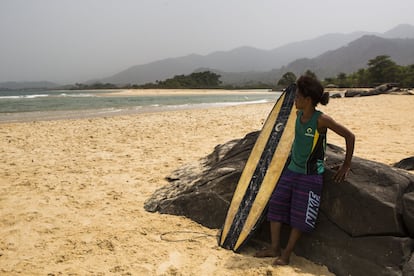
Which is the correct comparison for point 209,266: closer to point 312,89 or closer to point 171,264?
point 171,264

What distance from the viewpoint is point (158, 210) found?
4.26 metres

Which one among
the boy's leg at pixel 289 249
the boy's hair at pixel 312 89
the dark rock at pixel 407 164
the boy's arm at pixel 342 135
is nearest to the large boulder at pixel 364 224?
the boy's arm at pixel 342 135

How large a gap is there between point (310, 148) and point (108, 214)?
2.67 metres

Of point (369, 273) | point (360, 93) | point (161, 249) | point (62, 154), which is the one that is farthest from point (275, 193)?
point (360, 93)

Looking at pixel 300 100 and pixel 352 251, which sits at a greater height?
pixel 300 100

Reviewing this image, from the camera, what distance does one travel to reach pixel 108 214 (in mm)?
4172

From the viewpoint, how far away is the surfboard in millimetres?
3266

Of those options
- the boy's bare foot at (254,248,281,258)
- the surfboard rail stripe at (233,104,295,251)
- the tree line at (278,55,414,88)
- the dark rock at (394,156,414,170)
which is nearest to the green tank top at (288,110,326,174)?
the surfboard rail stripe at (233,104,295,251)

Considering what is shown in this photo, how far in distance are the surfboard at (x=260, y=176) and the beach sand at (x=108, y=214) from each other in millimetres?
219

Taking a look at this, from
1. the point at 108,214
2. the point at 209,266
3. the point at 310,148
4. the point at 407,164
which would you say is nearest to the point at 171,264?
the point at 209,266

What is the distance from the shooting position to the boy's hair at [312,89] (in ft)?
9.50

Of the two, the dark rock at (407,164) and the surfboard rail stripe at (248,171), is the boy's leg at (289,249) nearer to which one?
the surfboard rail stripe at (248,171)

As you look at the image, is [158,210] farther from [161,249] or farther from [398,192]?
[398,192]

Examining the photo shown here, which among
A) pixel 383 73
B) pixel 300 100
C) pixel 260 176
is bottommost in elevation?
pixel 260 176
